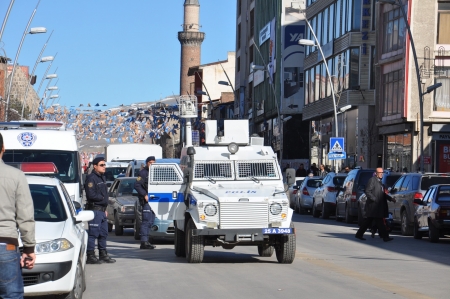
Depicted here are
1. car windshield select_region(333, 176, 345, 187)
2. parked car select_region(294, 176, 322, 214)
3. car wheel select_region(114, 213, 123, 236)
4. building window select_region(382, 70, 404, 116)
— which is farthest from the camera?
building window select_region(382, 70, 404, 116)

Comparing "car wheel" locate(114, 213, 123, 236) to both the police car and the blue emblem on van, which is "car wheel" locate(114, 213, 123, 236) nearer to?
the blue emblem on van

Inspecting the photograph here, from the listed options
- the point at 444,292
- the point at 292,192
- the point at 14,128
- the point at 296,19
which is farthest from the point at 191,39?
the point at 444,292

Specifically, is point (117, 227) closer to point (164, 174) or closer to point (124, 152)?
point (164, 174)

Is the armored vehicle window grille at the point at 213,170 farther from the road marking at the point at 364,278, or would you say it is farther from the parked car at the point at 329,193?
the parked car at the point at 329,193

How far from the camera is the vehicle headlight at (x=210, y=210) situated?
15820mm

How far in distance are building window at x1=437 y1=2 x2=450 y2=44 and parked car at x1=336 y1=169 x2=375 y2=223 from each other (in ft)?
45.7

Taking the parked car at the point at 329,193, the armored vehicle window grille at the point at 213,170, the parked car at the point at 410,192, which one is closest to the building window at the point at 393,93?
the parked car at the point at 329,193

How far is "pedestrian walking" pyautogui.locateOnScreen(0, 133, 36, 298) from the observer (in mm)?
6781

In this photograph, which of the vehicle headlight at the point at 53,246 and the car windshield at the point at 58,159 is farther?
the car windshield at the point at 58,159

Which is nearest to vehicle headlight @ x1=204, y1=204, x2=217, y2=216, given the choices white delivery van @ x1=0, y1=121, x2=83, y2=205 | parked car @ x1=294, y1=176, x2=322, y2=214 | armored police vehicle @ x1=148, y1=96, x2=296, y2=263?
armored police vehicle @ x1=148, y1=96, x2=296, y2=263

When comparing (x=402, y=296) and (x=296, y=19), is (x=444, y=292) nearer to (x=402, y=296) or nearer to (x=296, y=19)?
(x=402, y=296)

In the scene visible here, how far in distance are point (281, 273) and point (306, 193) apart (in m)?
25.8

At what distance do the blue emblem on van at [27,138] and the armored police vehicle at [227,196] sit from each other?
3194 mm

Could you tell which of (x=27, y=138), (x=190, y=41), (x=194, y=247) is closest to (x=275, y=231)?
(x=194, y=247)
